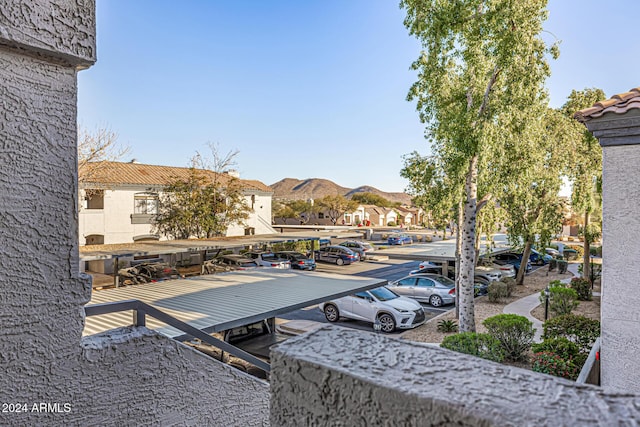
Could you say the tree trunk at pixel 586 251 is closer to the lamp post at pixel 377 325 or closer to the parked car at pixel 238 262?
the lamp post at pixel 377 325

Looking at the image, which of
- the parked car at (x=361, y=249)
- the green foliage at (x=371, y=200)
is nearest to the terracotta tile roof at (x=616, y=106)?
the parked car at (x=361, y=249)

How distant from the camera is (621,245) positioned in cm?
493

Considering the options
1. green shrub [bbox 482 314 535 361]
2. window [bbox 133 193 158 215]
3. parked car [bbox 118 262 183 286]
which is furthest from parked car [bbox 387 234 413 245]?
green shrub [bbox 482 314 535 361]

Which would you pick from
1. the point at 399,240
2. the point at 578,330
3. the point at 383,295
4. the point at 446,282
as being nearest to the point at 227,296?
the point at 383,295

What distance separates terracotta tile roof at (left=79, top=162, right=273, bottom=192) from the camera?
26797 mm

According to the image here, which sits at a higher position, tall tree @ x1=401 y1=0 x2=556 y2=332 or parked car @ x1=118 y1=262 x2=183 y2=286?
tall tree @ x1=401 y1=0 x2=556 y2=332

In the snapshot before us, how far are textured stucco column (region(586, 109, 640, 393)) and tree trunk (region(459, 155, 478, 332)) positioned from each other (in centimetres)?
730

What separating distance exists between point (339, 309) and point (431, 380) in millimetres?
15616

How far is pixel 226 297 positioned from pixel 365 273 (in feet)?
61.6

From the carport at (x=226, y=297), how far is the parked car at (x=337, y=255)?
17911 mm

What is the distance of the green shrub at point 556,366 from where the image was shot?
7152 mm

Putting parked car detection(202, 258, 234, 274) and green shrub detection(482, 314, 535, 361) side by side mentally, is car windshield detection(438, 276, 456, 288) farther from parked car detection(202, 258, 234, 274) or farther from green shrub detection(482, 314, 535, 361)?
parked car detection(202, 258, 234, 274)

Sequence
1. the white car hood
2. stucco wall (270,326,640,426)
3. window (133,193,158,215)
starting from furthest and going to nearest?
1. window (133,193,158,215)
2. the white car hood
3. stucco wall (270,326,640,426)

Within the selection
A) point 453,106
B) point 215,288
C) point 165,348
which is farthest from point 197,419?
point 453,106
